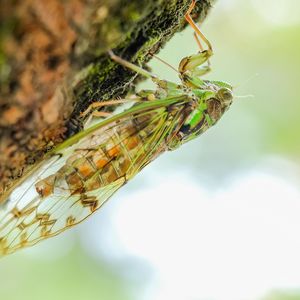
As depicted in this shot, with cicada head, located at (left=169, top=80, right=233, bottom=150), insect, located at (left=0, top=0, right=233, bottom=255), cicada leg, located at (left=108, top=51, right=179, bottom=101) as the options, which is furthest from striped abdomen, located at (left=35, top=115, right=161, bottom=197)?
cicada head, located at (left=169, top=80, right=233, bottom=150)

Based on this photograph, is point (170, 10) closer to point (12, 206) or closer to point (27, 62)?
point (27, 62)

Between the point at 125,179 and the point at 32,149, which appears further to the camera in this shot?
the point at 125,179

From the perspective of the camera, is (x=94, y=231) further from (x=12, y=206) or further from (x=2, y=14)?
(x=2, y=14)

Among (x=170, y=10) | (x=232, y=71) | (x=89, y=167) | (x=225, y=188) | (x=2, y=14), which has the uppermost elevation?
(x=232, y=71)

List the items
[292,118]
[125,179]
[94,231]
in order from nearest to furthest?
[125,179] → [292,118] → [94,231]

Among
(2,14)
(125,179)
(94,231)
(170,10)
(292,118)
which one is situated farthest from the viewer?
(94,231)

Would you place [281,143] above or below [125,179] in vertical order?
above

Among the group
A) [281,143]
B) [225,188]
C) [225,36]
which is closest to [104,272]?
[225,188]

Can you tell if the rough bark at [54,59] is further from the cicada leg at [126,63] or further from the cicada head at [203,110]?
the cicada head at [203,110]
